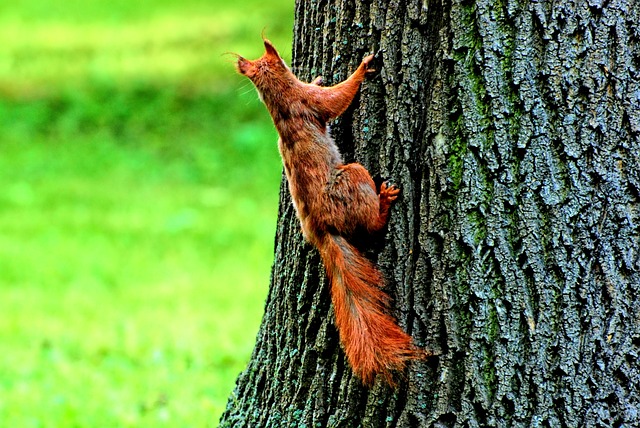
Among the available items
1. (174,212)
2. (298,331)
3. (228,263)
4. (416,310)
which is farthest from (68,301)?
(416,310)

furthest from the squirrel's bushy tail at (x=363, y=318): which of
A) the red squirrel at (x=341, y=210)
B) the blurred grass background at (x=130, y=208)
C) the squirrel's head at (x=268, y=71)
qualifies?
the blurred grass background at (x=130, y=208)

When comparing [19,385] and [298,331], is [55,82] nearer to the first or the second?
[19,385]

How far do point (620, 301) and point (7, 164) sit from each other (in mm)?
10501

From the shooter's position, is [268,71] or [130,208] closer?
[268,71]

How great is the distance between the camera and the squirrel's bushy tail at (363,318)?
2.85 meters

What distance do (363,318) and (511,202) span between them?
0.61 meters

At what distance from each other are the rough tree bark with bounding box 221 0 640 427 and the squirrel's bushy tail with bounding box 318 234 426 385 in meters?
0.05

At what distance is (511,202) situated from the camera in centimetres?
268

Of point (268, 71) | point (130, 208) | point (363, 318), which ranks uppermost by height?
point (130, 208)

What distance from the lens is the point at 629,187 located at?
2664 millimetres

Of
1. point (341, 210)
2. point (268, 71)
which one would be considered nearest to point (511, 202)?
point (341, 210)

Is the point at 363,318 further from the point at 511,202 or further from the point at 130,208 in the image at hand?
the point at 130,208

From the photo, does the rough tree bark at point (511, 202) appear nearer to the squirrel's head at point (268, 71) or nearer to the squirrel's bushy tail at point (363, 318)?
the squirrel's bushy tail at point (363, 318)

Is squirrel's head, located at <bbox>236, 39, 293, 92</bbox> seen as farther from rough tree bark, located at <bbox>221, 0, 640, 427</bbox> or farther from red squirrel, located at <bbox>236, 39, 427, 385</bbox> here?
rough tree bark, located at <bbox>221, 0, 640, 427</bbox>
